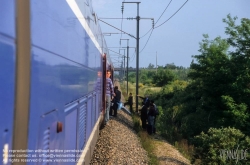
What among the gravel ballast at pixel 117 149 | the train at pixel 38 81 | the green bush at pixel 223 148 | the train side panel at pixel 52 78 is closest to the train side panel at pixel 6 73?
the train at pixel 38 81

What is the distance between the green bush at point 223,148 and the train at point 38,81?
20.9ft

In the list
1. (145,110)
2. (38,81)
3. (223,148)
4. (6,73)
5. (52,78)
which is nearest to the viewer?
(6,73)

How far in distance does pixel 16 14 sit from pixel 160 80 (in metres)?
74.9

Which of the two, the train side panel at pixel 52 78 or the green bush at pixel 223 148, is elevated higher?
the train side panel at pixel 52 78

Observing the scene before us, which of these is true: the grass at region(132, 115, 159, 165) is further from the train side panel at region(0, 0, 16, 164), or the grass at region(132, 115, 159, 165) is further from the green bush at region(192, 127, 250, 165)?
the train side panel at region(0, 0, 16, 164)

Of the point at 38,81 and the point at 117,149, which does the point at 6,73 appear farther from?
the point at 117,149

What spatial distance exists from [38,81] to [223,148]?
9219 millimetres

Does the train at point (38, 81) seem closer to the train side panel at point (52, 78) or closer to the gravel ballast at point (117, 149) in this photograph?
the train side panel at point (52, 78)

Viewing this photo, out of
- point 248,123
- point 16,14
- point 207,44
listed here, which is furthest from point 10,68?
point 207,44

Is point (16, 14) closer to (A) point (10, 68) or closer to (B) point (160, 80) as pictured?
(A) point (10, 68)

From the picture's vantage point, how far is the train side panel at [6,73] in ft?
6.45

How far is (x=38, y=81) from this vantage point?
9.03 ft

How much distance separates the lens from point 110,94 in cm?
1452

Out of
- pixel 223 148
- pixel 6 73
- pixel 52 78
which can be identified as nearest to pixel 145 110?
pixel 223 148
